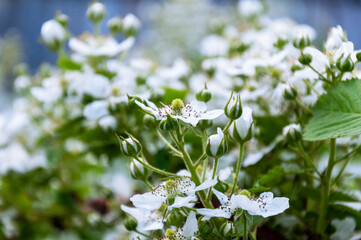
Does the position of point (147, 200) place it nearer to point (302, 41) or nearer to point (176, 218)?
point (176, 218)

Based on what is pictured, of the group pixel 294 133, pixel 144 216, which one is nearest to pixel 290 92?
pixel 294 133

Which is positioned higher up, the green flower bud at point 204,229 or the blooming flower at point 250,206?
the blooming flower at point 250,206

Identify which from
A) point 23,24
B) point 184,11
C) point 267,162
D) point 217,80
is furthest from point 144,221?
point 23,24

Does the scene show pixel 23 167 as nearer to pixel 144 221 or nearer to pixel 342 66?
pixel 144 221

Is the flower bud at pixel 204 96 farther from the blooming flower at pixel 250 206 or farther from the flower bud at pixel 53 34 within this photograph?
the flower bud at pixel 53 34

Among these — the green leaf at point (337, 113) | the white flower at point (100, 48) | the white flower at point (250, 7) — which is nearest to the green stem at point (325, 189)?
the green leaf at point (337, 113)

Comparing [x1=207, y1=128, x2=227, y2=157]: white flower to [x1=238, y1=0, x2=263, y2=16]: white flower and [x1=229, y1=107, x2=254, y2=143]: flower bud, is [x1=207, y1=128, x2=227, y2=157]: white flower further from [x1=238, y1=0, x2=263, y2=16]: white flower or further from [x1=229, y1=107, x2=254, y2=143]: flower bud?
[x1=238, y1=0, x2=263, y2=16]: white flower
